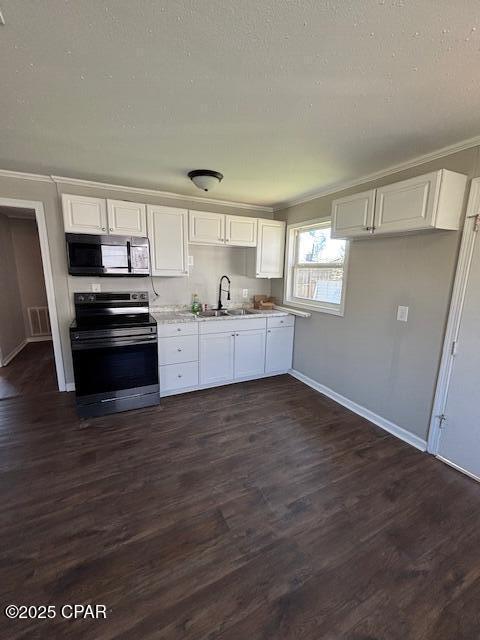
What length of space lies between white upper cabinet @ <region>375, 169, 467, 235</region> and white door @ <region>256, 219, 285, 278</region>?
5.93 ft

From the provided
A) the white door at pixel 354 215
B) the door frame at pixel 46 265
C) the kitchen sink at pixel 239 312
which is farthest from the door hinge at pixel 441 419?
the door frame at pixel 46 265

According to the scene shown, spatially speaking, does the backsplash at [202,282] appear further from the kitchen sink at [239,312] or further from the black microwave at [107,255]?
the black microwave at [107,255]

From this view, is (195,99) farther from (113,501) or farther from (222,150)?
(113,501)

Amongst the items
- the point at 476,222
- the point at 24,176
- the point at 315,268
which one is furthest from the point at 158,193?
the point at 476,222

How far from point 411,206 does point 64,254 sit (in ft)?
11.4

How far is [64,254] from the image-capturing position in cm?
317

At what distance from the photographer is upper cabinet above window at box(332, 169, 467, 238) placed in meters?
2.02

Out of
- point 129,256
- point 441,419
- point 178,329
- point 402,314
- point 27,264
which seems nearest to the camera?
point 441,419

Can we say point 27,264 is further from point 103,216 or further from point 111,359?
point 111,359

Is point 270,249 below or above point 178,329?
above

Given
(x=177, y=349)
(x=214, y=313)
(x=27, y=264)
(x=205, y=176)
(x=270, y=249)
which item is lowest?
(x=177, y=349)

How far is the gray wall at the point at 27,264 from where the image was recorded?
523 centimetres

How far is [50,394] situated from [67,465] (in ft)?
4.90

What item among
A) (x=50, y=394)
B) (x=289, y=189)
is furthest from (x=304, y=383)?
(x=50, y=394)
